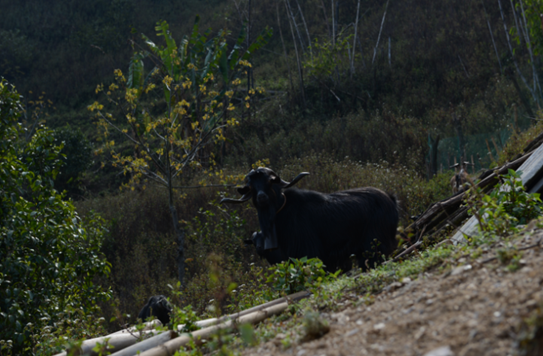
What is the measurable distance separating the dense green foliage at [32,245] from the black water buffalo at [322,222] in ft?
8.34

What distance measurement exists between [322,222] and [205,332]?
317cm

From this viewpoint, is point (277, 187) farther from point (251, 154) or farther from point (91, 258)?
point (251, 154)

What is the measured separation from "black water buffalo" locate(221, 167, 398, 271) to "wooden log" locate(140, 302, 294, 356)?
2.27 m

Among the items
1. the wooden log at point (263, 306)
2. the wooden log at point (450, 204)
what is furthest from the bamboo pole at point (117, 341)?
the wooden log at point (450, 204)

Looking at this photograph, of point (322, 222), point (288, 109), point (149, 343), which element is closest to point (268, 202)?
point (322, 222)

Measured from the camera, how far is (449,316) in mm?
2443

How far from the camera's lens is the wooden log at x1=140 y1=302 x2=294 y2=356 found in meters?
3.44

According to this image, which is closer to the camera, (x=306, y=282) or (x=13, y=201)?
(x=306, y=282)

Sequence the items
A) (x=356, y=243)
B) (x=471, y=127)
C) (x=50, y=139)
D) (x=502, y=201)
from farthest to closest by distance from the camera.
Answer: (x=471, y=127)
(x=356, y=243)
(x=50, y=139)
(x=502, y=201)

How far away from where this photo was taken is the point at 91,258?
6.60m

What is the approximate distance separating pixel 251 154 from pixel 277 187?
1186 cm

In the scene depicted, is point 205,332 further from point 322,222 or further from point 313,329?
point 322,222

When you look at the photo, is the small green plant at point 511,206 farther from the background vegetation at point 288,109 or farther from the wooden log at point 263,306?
the background vegetation at point 288,109

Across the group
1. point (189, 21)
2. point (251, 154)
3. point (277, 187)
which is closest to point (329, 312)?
point (277, 187)
